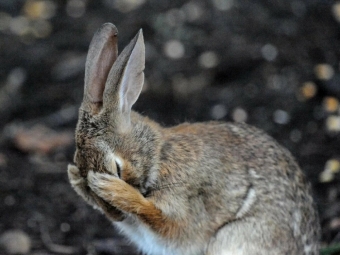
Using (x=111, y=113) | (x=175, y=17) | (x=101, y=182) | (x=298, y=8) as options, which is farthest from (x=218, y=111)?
(x=101, y=182)

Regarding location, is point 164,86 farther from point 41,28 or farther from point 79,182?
point 79,182

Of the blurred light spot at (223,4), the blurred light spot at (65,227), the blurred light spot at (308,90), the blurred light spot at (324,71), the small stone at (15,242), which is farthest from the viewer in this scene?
the blurred light spot at (223,4)

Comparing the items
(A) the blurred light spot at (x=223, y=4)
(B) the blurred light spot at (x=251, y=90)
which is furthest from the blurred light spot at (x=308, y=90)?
(A) the blurred light spot at (x=223, y=4)

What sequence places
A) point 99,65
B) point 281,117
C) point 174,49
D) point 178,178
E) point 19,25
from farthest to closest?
point 19,25
point 174,49
point 281,117
point 178,178
point 99,65

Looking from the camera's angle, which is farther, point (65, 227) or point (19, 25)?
point (19, 25)

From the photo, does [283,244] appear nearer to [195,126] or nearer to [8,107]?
[195,126]

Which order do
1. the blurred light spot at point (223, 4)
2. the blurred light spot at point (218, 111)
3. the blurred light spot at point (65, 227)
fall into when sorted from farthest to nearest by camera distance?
the blurred light spot at point (223, 4)
the blurred light spot at point (218, 111)
the blurred light spot at point (65, 227)

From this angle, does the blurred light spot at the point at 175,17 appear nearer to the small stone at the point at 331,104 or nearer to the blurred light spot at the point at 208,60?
the blurred light spot at the point at 208,60
